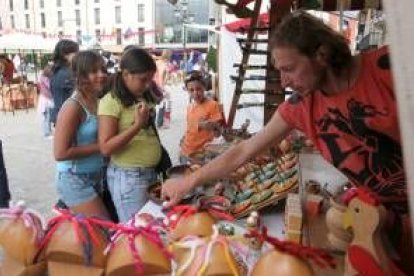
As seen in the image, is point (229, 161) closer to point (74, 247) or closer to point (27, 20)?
point (74, 247)

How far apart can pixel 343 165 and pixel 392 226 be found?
0.25 metres

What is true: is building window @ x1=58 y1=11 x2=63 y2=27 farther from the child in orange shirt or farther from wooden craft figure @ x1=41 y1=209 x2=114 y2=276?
wooden craft figure @ x1=41 y1=209 x2=114 y2=276

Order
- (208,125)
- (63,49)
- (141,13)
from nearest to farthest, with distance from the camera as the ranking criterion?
(208,125) → (63,49) → (141,13)

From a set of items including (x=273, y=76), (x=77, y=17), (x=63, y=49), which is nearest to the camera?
(x=273, y=76)

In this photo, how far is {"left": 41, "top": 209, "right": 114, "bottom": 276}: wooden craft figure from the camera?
3.63 feet

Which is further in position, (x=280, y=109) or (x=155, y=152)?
(x=155, y=152)

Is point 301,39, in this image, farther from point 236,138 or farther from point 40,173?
point 40,173

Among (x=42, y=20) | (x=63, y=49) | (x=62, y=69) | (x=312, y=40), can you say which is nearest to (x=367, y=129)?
(x=312, y=40)

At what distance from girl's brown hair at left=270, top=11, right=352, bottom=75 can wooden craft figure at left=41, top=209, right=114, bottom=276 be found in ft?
2.12

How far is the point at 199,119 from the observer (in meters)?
4.62

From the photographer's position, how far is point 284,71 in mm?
1366

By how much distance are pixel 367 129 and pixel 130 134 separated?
123cm

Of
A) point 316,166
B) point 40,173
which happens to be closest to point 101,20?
point 40,173

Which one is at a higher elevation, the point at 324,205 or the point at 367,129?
the point at 367,129
